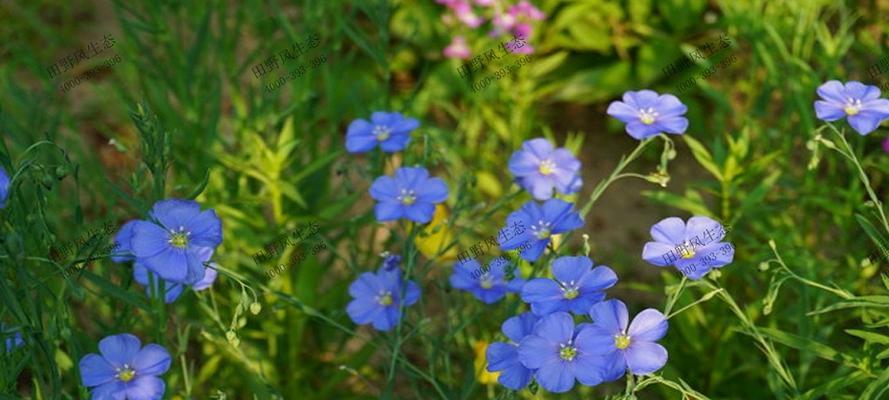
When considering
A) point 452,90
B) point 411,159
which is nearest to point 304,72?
point 411,159

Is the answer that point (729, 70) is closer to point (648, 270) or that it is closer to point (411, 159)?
point (648, 270)

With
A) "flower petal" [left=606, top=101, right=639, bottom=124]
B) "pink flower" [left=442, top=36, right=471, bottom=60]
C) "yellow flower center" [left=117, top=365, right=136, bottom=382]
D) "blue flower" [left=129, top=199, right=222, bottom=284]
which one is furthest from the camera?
"pink flower" [left=442, top=36, right=471, bottom=60]

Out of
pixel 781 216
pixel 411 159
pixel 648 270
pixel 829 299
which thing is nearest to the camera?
pixel 829 299

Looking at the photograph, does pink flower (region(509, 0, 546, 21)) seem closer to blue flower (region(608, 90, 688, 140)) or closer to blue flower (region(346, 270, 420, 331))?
blue flower (region(608, 90, 688, 140))

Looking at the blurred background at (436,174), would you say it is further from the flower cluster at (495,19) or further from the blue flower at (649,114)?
the blue flower at (649,114)

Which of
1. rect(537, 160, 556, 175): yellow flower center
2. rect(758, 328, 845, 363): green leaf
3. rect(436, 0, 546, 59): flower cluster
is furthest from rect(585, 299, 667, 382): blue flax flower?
rect(436, 0, 546, 59): flower cluster
